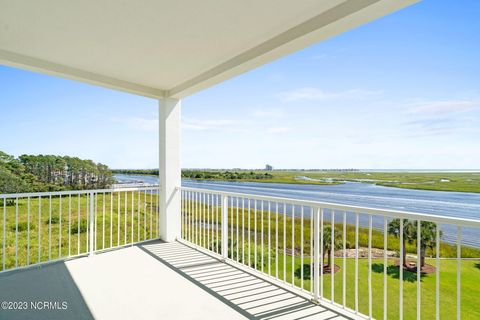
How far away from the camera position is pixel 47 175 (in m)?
10.0

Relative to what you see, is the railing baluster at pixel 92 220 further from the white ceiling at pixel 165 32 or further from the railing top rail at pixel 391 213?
the railing top rail at pixel 391 213

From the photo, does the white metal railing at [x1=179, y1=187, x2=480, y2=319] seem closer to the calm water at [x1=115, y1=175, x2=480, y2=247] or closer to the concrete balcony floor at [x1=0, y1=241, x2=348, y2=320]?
the concrete balcony floor at [x1=0, y1=241, x2=348, y2=320]

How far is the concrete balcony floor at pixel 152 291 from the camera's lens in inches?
93.5

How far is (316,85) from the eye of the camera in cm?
1527

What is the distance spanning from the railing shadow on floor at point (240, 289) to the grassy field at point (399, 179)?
29.1 ft

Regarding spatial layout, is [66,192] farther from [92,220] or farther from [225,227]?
[225,227]

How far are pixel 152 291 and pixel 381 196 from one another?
50.5 ft

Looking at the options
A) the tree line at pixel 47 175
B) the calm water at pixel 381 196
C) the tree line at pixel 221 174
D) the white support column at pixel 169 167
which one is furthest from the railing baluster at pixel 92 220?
the tree line at pixel 47 175

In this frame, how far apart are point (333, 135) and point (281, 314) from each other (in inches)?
776

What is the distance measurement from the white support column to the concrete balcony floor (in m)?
0.96

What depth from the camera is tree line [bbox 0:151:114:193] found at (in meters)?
9.22

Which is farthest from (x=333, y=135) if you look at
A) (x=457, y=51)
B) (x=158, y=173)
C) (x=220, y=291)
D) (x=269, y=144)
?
(x=220, y=291)

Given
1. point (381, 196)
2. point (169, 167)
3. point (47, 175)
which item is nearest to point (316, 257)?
point (169, 167)

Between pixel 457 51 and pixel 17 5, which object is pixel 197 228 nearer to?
pixel 17 5
